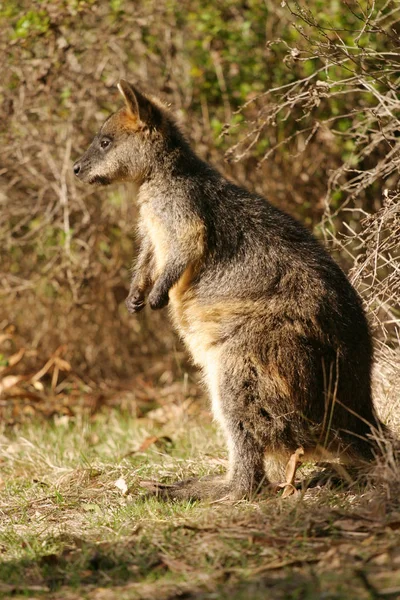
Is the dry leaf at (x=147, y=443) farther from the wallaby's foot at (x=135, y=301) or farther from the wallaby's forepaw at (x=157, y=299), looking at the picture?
the wallaby's forepaw at (x=157, y=299)

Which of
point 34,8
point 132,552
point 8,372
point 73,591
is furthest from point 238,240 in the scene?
point 8,372

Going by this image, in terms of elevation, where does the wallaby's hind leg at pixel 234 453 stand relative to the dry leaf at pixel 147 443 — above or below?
above

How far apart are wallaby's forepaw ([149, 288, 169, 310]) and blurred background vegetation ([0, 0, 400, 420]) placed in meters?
2.51

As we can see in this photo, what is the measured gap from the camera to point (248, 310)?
14.9 ft

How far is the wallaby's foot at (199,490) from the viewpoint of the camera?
435 cm

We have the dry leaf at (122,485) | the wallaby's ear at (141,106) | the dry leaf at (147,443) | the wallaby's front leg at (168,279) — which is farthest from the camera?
the dry leaf at (147,443)

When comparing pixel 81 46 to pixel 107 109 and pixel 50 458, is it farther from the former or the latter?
pixel 50 458

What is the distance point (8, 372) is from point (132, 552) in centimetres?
487

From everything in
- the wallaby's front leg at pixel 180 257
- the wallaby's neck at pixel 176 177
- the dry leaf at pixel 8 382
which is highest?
the wallaby's neck at pixel 176 177

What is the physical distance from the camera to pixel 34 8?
7.05 m

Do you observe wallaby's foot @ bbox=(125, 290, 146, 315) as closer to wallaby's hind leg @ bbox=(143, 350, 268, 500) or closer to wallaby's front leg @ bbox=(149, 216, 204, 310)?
wallaby's front leg @ bbox=(149, 216, 204, 310)

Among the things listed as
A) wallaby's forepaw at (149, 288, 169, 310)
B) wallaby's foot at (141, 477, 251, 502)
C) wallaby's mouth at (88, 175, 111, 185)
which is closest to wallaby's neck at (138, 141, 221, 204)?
wallaby's mouth at (88, 175, 111, 185)

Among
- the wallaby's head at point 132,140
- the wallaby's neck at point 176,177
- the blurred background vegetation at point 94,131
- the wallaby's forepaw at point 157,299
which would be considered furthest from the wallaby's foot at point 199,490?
the blurred background vegetation at point 94,131

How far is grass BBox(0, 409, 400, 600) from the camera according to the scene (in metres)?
3.02
